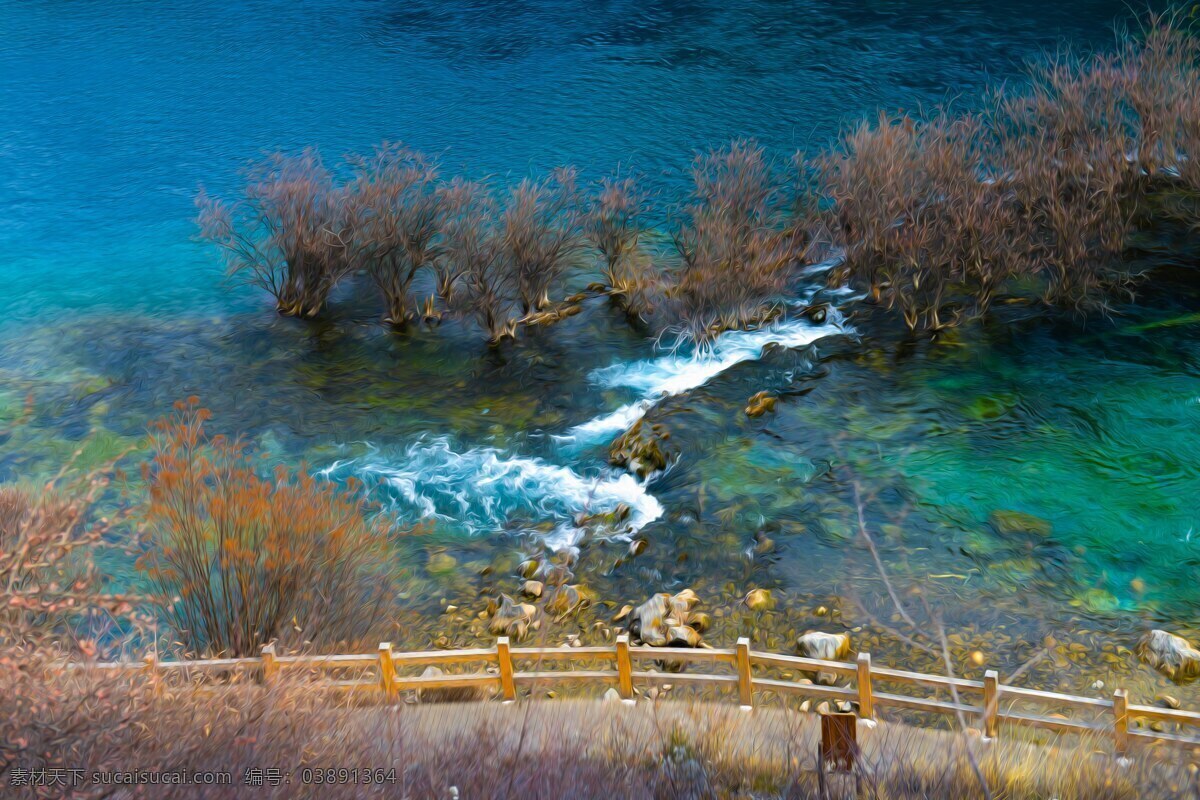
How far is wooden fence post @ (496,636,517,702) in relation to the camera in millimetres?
13125

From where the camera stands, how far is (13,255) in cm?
2903

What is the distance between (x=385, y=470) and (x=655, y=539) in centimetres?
551

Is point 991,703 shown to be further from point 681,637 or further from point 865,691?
point 681,637

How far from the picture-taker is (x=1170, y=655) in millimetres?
14414

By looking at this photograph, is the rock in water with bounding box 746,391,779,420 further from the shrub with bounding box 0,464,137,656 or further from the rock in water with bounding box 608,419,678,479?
the shrub with bounding box 0,464,137,656

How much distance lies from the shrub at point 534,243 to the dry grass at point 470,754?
14.4 m

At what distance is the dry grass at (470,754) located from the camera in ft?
30.6

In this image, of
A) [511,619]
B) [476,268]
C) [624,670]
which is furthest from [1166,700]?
[476,268]

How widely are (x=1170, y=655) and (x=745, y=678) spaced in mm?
5919

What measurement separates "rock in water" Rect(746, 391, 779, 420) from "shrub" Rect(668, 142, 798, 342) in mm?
2750

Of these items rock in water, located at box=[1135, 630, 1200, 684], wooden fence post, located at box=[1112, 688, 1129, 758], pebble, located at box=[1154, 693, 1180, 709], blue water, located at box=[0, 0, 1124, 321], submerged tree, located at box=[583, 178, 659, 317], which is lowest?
pebble, located at box=[1154, 693, 1180, 709]

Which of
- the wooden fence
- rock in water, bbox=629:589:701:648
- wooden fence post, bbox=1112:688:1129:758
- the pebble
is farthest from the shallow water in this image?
wooden fence post, bbox=1112:688:1129:758

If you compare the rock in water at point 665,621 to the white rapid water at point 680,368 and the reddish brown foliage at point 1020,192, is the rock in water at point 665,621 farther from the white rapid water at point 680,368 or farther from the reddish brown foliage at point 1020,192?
the reddish brown foliage at point 1020,192

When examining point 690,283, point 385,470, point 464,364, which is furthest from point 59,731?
point 690,283
